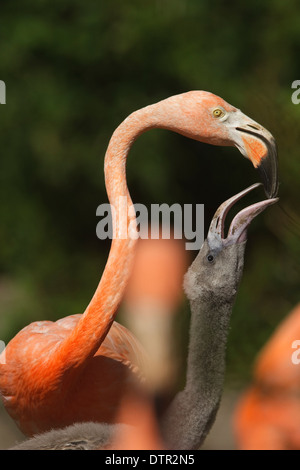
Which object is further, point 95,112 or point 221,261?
point 95,112

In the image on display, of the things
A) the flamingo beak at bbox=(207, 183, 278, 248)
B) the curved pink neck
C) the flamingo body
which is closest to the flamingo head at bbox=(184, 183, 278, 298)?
the flamingo beak at bbox=(207, 183, 278, 248)

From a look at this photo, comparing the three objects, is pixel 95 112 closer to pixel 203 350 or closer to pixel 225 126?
pixel 225 126

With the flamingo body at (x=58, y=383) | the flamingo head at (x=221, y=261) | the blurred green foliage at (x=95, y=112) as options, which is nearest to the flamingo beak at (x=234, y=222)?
the flamingo head at (x=221, y=261)

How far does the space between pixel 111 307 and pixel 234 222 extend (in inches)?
11.6

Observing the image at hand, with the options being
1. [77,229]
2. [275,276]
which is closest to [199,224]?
Answer: [275,276]

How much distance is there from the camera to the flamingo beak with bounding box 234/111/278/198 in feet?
4.95

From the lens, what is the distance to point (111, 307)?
61.1 inches

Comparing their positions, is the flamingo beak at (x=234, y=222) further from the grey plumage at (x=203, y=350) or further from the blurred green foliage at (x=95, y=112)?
the blurred green foliage at (x=95, y=112)

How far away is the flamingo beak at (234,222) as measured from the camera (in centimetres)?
148

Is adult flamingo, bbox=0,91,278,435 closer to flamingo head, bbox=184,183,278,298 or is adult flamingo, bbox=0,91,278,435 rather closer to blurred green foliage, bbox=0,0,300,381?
flamingo head, bbox=184,183,278,298

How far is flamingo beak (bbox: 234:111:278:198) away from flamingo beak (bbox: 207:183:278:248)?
27 mm

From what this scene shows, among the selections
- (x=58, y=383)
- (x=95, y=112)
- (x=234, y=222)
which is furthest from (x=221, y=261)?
(x=95, y=112)

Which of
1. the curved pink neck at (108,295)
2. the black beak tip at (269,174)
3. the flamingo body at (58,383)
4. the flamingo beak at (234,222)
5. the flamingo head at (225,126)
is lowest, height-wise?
the flamingo body at (58,383)

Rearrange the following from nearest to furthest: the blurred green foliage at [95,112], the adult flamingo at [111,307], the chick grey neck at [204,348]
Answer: the chick grey neck at [204,348] → the adult flamingo at [111,307] → the blurred green foliage at [95,112]
